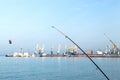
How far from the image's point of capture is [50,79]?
90.2 m

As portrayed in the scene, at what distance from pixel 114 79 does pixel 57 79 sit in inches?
700

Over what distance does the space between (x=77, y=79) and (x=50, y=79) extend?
8343 mm

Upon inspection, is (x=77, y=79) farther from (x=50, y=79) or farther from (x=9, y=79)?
(x=9, y=79)

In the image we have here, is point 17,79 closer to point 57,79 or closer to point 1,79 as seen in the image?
point 1,79

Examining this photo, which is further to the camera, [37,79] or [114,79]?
[37,79]

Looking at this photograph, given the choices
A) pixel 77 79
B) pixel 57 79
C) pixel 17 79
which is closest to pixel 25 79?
pixel 17 79

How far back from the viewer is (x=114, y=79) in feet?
276

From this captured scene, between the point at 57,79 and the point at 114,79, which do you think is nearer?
the point at 114,79

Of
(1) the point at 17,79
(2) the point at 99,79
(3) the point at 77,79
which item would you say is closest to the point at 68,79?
(3) the point at 77,79

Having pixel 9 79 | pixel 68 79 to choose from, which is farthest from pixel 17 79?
pixel 68 79

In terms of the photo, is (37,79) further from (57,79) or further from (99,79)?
(99,79)

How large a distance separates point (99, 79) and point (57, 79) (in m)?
13.0

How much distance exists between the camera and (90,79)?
9075cm

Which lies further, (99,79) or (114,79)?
(99,79)
